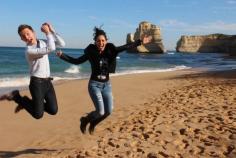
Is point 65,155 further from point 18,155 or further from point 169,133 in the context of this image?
point 169,133

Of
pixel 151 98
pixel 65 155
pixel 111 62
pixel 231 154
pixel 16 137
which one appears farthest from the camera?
pixel 151 98

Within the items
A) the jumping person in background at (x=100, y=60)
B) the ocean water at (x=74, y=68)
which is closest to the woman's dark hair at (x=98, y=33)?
the jumping person in background at (x=100, y=60)

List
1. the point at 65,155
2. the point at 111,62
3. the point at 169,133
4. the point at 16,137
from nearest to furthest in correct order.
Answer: the point at 111,62 → the point at 65,155 → the point at 169,133 → the point at 16,137

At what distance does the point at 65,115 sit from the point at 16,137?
2586 millimetres

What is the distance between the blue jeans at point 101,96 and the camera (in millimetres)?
6543

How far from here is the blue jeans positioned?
6.54 m

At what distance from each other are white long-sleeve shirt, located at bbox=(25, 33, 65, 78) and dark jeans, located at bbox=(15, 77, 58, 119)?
11cm

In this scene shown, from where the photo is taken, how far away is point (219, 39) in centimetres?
15175

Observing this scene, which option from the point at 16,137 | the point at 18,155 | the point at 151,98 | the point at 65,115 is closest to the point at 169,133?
the point at 18,155

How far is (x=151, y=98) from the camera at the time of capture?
13.9 meters

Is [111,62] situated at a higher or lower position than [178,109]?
higher

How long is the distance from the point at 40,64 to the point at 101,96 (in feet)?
3.61

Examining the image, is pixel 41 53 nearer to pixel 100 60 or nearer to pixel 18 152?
pixel 100 60

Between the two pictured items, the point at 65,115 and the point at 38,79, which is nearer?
the point at 38,79
